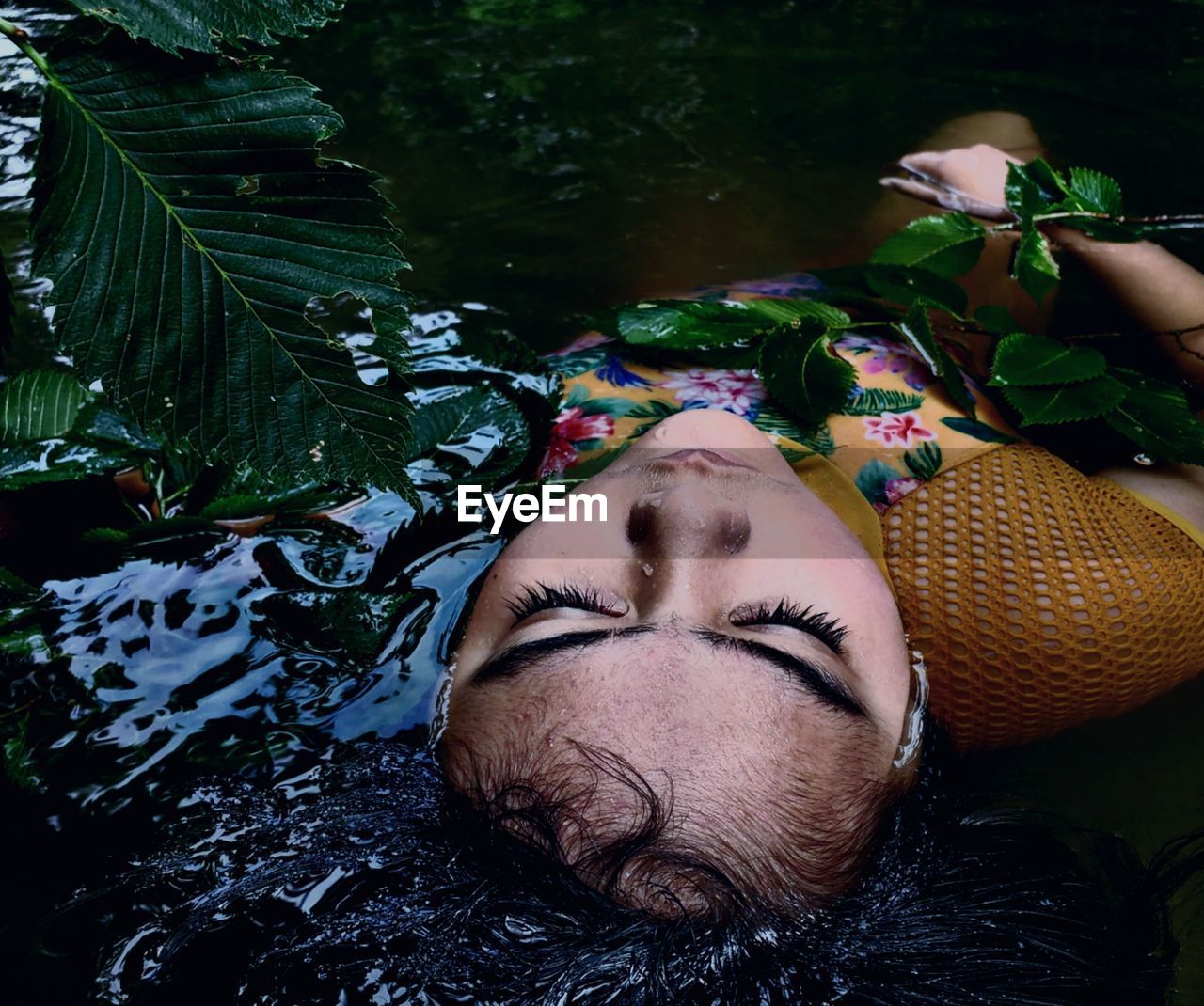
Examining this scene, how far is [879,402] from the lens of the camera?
7.90ft

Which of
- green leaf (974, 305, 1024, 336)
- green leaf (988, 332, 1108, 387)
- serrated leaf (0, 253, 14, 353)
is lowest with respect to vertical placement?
green leaf (988, 332, 1108, 387)

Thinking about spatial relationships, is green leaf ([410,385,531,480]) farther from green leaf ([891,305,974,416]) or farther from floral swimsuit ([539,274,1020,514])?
green leaf ([891,305,974,416])

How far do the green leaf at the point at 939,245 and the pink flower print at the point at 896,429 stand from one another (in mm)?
398

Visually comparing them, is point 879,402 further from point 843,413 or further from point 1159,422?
point 1159,422

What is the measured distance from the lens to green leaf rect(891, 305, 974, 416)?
2.38 m

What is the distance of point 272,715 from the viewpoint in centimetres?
205

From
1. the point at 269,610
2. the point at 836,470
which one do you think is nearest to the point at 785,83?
the point at 836,470

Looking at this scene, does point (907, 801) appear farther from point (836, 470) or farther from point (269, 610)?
point (269, 610)

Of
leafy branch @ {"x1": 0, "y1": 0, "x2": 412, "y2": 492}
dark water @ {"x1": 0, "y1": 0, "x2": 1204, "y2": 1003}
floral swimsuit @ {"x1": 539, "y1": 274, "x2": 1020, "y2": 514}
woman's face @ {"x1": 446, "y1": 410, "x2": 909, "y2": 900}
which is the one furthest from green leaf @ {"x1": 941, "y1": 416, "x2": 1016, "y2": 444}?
leafy branch @ {"x1": 0, "y1": 0, "x2": 412, "y2": 492}

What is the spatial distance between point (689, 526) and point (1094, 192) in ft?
5.09

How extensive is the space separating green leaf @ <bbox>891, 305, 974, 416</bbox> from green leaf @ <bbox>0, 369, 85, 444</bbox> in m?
1.82

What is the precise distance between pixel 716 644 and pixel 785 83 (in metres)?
3.41

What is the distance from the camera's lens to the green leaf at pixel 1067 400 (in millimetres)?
2230

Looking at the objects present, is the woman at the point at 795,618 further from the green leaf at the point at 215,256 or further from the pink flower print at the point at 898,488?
the green leaf at the point at 215,256
